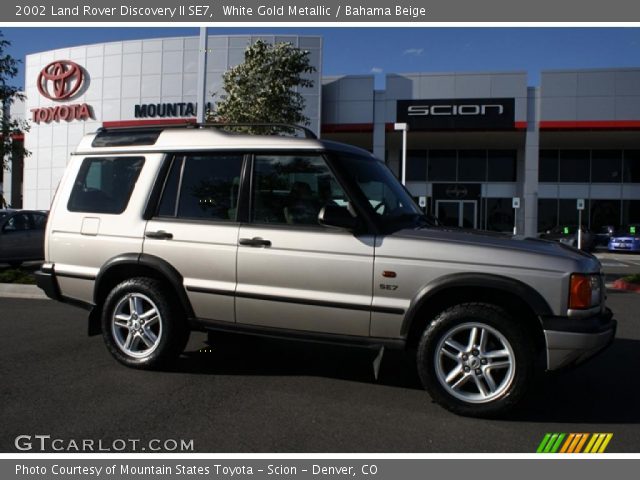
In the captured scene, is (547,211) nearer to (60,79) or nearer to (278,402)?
(60,79)

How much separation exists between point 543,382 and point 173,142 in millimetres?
3789

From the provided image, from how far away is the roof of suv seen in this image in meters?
4.60

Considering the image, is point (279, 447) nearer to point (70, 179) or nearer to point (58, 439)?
point (58, 439)

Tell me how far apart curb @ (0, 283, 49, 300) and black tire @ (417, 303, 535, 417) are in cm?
760

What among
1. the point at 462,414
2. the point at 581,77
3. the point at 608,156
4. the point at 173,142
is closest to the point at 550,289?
the point at 462,414

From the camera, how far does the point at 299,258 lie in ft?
14.1

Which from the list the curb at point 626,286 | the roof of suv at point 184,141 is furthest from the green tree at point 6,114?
the curb at point 626,286

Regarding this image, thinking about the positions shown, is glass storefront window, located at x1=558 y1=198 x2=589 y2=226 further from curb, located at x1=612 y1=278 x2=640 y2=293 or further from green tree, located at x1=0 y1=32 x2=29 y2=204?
green tree, located at x1=0 y1=32 x2=29 y2=204

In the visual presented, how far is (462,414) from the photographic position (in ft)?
13.0

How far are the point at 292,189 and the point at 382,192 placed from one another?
2.52 feet

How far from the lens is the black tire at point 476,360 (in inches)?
152

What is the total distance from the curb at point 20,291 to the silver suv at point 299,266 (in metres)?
4.65

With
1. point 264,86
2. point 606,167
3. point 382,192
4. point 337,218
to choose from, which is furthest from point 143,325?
point 606,167

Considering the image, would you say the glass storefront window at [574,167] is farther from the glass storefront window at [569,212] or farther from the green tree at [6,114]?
the green tree at [6,114]
